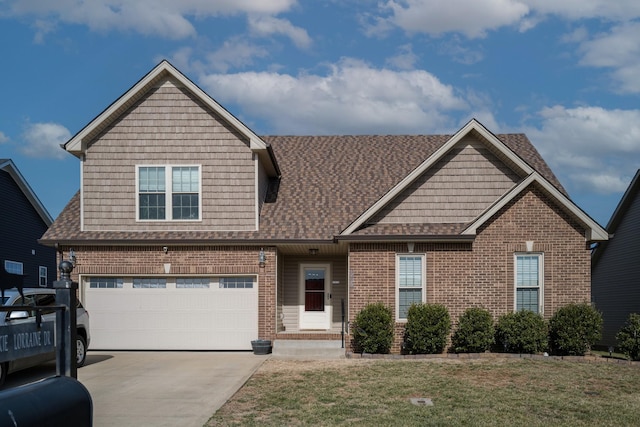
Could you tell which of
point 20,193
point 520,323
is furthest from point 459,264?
point 20,193

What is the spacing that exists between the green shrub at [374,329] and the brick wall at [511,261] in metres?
0.63

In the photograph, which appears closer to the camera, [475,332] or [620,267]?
[475,332]

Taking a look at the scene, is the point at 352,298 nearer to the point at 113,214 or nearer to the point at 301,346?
the point at 301,346

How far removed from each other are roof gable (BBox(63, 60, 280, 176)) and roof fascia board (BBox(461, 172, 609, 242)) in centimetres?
601

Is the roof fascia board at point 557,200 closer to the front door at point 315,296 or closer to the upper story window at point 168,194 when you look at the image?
the front door at point 315,296

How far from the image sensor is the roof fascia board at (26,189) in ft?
92.3

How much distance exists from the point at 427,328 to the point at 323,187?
6.27 metres

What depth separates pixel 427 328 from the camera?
17094mm

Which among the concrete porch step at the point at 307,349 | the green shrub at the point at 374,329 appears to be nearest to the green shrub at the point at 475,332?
the green shrub at the point at 374,329

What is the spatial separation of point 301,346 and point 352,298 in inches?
72.4

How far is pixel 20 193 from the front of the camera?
96.9 feet

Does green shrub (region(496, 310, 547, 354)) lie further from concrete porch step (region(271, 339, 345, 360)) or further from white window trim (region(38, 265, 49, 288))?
white window trim (region(38, 265, 49, 288))

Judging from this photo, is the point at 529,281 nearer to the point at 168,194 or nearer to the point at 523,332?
the point at 523,332

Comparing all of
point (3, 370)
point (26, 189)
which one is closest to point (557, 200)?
point (3, 370)
